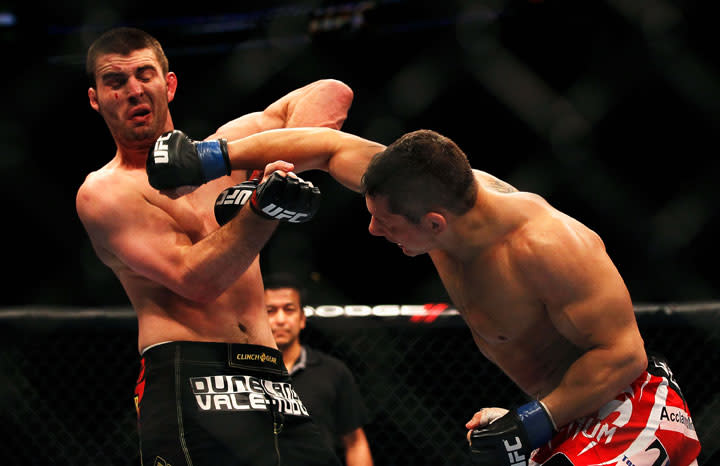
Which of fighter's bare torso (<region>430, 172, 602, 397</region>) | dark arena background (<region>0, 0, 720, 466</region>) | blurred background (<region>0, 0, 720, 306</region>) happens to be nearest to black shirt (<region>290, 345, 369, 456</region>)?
dark arena background (<region>0, 0, 720, 466</region>)

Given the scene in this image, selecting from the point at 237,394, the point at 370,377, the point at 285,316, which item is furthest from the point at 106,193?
the point at 370,377

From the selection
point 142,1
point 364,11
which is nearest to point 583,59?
point 364,11

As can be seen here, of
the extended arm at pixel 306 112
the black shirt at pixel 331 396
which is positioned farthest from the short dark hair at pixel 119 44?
the black shirt at pixel 331 396

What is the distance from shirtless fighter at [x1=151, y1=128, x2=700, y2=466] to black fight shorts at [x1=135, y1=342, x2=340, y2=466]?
394 mm

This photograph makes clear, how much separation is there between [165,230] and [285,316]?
1.12 metres

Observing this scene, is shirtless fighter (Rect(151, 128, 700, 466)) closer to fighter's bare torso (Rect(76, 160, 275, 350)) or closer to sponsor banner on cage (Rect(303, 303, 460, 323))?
fighter's bare torso (Rect(76, 160, 275, 350))

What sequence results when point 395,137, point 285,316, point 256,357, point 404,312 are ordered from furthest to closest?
point 395,137 < point 285,316 < point 404,312 < point 256,357

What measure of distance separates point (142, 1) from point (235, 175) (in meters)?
2.30

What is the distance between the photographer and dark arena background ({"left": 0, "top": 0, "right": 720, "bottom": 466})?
3.29m

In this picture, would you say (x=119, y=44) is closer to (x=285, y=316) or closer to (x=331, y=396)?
(x=285, y=316)

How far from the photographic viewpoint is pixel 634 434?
5.45 feet

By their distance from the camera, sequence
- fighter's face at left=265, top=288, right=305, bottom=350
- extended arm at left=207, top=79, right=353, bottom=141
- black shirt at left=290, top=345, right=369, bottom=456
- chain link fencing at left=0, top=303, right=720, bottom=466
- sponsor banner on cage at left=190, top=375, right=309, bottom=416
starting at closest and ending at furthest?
sponsor banner on cage at left=190, top=375, right=309, bottom=416 < extended arm at left=207, top=79, right=353, bottom=141 < chain link fencing at left=0, top=303, right=720, bottom=466 < black shirt at left=290, top=345, right=369, bottom=456 < fighter's face at left=265, top=288, right=305, bottom=350

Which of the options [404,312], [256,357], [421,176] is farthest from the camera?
[404,312]

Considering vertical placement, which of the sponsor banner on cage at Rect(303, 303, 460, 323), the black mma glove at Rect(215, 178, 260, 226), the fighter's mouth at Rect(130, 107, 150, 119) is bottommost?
the sponsor banner on cage at Rect(303, 303, 460, 323)
